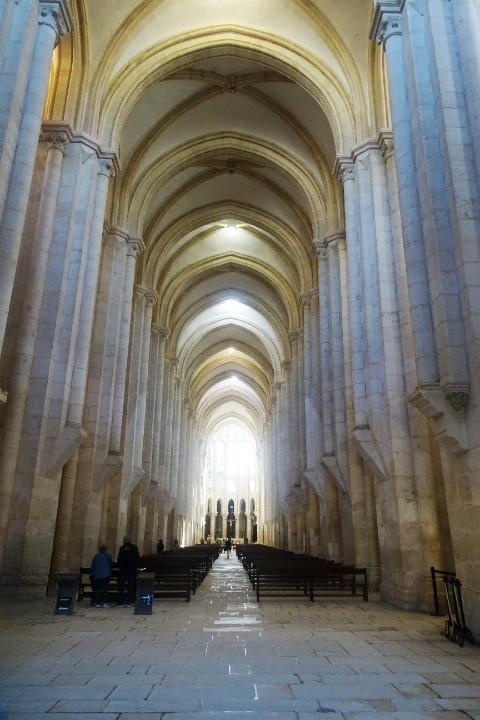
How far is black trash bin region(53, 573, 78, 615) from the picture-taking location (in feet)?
30.6

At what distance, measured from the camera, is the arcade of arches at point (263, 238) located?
8.52 metres

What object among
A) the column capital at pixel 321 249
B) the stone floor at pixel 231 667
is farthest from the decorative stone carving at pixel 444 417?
the column capital at pixel 321 249

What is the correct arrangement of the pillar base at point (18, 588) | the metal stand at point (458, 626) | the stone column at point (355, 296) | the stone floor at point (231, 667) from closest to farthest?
1. the stone floor at point (231, 667)
2. the metal stand at point (458, 626)
3. the pillar base at point (18, 588)
4. the stone column at point (355, 296)

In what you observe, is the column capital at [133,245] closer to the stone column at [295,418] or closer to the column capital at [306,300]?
the column capital at [306,300]

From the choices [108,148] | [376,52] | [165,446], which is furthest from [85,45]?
[165,446]

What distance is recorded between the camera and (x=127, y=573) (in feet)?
36.4

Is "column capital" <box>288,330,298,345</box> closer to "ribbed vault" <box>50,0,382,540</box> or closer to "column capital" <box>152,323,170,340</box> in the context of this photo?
"ribbed vault" <box>50,0,382,540</box>

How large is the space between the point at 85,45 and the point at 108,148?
2.63 m

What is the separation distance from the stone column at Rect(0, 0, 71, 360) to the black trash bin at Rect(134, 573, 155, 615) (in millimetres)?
4768

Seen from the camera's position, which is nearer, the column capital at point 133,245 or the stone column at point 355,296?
the stone column at point 355,296

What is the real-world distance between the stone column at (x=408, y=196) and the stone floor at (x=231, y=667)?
3.83 metres

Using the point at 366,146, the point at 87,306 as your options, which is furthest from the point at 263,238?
the point at 87,306

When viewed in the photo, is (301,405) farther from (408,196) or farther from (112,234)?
(408,196)

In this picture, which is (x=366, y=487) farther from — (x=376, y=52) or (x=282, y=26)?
(x=282, y=26)
